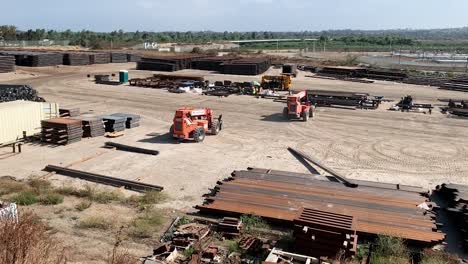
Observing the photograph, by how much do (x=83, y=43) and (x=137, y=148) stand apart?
7967cm

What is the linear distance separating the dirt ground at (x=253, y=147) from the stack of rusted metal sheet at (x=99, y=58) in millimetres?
25257

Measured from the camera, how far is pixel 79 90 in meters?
38.1

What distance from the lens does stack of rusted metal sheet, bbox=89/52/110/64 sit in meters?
59.3

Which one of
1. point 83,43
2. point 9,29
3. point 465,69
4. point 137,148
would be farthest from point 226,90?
point 9,29

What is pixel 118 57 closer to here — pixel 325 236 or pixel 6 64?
pixel 6 64

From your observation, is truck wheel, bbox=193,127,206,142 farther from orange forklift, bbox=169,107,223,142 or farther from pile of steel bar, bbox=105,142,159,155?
pile of steel bar, bbox=105,142,159,155

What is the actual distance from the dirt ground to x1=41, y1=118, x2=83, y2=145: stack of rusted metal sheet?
0.62 metres

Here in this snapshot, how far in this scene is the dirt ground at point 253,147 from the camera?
706 inches

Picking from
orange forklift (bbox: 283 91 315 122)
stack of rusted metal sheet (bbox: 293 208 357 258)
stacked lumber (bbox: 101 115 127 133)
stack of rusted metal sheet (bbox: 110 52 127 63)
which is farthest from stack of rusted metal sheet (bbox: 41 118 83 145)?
stack of rusted metal sheet (bbox: 110 52 127 63)

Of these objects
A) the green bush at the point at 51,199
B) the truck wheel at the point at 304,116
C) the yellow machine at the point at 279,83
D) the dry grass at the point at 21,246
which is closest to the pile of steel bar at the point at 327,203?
the green bush at the point at 51,199

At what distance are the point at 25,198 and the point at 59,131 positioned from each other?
22.9 feet

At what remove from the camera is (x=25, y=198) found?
14883 mm

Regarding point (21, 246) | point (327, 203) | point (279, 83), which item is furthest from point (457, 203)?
point (279, 83)

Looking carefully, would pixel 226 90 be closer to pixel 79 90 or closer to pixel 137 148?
pixel 79 90
